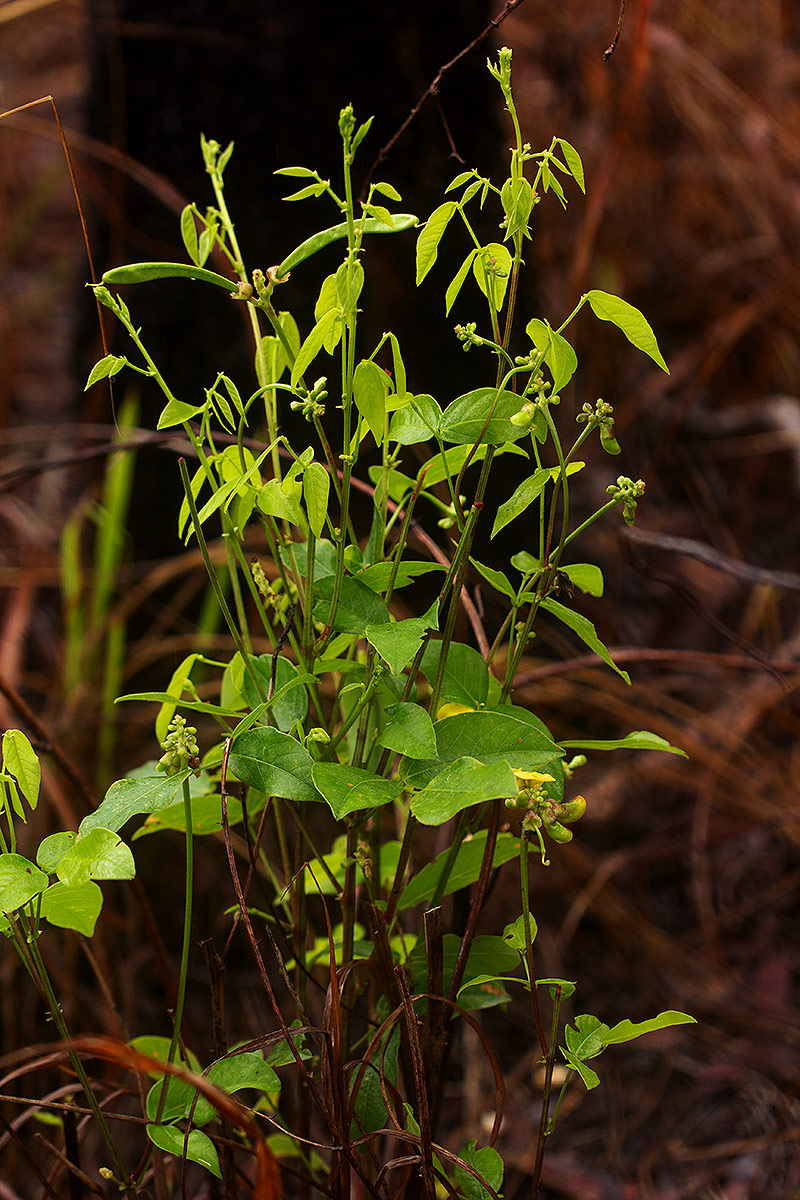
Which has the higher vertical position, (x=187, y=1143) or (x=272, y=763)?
(x=272, y=763)

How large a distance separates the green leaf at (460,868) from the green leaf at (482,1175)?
4.8 inches

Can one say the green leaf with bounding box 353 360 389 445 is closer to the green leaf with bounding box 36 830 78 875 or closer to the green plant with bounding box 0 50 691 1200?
the green plant with bounding box 0 50 691 1200

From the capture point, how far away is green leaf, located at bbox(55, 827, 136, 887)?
395 mm

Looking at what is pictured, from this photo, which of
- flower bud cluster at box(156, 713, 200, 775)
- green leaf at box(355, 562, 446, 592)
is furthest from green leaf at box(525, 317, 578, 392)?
flower bud cluster at box(156, 713, 200, 775)

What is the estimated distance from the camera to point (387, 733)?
42 centimetres

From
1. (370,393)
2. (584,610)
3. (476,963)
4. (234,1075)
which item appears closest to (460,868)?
(476,963)

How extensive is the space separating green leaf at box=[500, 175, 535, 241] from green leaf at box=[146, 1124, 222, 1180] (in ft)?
1.39

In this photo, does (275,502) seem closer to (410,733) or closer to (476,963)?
(410,733)

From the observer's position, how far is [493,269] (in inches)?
16.7

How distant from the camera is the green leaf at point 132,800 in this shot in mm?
414

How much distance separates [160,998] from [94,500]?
2.34ft

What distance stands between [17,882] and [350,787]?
0.14 metres

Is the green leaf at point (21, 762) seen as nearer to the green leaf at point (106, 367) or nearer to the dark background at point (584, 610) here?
the green leaf at point (106, 367)

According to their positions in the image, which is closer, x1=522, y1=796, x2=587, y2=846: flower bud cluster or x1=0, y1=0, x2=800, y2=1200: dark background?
x1=522, y1=796, x2=587, y2=846: flower bud cluster
